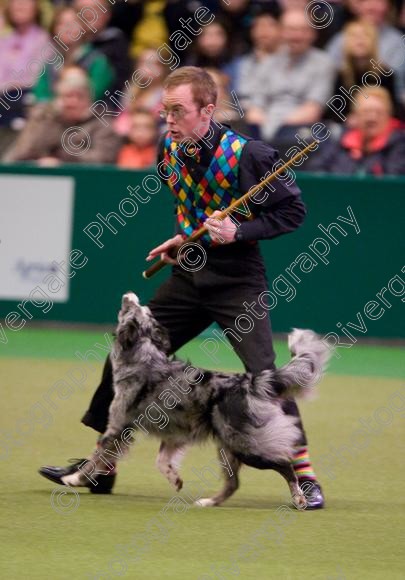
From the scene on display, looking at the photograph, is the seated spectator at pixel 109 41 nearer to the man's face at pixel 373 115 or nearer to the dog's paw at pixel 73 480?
the man's face at pixel 373 115

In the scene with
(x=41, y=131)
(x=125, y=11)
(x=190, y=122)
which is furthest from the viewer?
(x=125, y=11)

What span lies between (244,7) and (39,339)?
12.6 ft

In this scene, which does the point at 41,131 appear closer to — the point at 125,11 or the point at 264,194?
the point at 125,11

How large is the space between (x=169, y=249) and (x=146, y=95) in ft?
21.8

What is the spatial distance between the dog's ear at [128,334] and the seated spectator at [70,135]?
21.7 feet

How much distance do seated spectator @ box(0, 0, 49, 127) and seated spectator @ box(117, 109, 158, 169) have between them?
1602 mm

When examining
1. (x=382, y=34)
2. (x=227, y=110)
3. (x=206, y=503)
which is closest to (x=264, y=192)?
(x=206, y=503)

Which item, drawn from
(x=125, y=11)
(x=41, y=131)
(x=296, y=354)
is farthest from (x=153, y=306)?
(x=125, y=11)

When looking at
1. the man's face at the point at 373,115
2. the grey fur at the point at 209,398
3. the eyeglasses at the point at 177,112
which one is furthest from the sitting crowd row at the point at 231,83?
the grey fur at the point at 209,398

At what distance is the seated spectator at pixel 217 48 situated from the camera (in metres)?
13.0

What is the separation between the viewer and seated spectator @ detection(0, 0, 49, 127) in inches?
539

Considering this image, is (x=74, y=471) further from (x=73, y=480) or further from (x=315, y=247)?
(x=315, y=247)

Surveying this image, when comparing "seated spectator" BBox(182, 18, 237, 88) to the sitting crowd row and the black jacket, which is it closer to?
the sitting crowd row

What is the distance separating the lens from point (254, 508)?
6258mm
